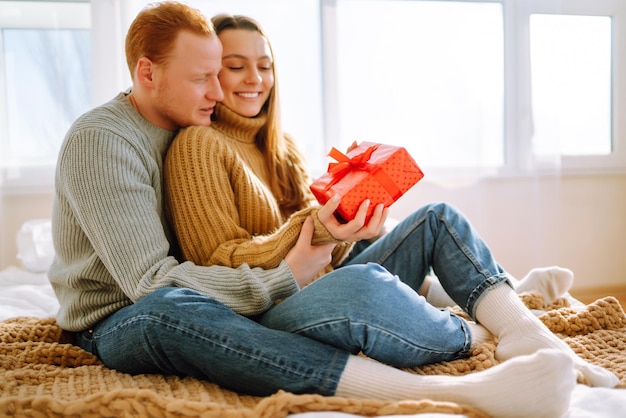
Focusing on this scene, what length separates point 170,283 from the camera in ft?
3.59

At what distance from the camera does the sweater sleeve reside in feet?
3.65

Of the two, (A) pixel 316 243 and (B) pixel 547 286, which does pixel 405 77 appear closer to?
(B) pixel 547 286

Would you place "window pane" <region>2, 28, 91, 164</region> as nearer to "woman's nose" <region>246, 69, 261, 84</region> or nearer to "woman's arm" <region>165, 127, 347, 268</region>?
"woman's nose" <region>246, 69, 261, 84</region>

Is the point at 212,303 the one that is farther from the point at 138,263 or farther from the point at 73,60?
the point at 73,60

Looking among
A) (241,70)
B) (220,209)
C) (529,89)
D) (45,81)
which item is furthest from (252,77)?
(529,89)

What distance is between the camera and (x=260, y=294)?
1121 mm

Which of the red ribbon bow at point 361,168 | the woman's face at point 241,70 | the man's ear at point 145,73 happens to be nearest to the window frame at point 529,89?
the woman's face at point 241,70

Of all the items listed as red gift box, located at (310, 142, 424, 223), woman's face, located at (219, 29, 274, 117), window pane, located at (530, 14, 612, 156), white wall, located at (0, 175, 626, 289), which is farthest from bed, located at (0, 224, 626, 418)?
window pane, located at (530, 14, 612, 156)

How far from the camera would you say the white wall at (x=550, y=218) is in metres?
2.76

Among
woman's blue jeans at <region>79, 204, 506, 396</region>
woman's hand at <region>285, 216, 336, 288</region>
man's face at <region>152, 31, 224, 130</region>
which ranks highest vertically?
man's face at <region>152, 31, 224, 130</region>

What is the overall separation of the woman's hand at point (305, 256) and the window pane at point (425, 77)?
57.7 inches

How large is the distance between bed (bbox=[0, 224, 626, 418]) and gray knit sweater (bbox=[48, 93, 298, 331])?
0.34 feet

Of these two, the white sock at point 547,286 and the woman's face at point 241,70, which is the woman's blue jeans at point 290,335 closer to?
the white sock at point 547,286

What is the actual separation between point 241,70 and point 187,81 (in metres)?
0.21
